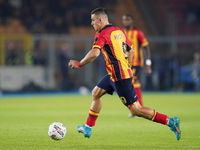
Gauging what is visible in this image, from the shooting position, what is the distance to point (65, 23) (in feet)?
81.8

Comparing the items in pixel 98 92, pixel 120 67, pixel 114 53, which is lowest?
pixel 98 92

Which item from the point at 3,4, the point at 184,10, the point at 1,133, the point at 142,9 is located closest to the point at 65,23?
the point at 3,4

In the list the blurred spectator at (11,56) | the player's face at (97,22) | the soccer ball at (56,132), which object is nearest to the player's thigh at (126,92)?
the player's face at (97,22)

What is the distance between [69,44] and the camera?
71.4 feet

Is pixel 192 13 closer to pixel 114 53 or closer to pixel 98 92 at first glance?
pixel 98 92

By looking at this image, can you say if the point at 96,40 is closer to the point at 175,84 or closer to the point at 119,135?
the point at 119,135

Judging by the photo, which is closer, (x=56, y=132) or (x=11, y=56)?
(x=56, y=132)

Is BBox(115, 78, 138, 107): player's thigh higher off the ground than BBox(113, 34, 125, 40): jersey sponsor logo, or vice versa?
BBox(113, 34, 125, 40): jersey sponsor logo

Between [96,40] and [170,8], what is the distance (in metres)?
22.1

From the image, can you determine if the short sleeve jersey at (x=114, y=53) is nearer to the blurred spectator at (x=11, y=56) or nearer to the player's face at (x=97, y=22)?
the player's face at (x=97, y=22)

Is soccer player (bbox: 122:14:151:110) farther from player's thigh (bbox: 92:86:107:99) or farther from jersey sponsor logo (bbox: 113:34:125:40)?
jersey sponsor logo (bbox: 113:34:125:40)

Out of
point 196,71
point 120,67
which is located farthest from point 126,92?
point 196,71

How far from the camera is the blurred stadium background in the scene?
20.3 meters

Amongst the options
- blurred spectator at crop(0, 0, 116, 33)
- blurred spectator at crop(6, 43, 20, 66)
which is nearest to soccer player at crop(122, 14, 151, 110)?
blurred spectator at crop(6, 43, 20, 66)
